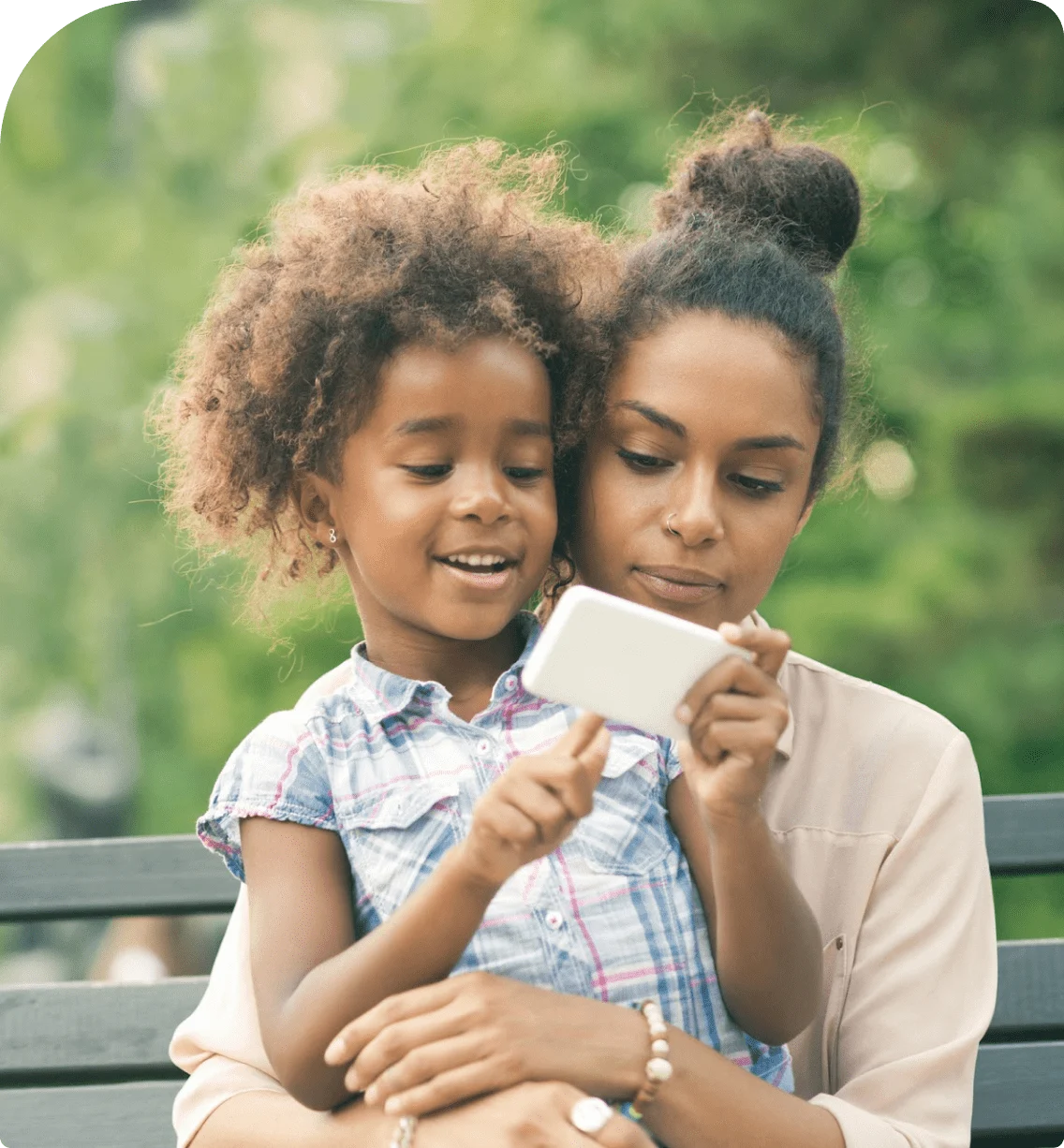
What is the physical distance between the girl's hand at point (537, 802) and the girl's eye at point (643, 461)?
62 cm

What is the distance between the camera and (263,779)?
2051 millimetres

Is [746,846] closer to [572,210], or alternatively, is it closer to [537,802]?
[537,802]

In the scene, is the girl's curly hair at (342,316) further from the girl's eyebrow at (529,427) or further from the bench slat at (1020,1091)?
the bench slat at (1020,1091)

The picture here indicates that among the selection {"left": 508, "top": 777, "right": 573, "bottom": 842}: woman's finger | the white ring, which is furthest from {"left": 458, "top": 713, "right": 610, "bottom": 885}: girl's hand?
the white ring

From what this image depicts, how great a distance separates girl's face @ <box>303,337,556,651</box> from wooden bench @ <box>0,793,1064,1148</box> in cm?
131

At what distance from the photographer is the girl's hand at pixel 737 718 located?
176 centimetres

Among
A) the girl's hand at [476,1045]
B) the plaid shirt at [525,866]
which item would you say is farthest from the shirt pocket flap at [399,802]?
the girl's hand at [476,1045]

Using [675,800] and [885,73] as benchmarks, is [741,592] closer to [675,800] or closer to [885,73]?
[675,800]

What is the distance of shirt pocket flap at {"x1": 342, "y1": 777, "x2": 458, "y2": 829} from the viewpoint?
79.2 inches

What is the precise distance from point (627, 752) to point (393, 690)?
1.07 ft

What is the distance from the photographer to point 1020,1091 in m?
3.01

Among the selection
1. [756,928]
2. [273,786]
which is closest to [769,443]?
[756,928]

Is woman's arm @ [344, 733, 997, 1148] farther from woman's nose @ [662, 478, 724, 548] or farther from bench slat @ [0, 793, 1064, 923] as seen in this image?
bench slat @ [0, 793, 1064, 923]

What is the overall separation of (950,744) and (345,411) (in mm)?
1039
